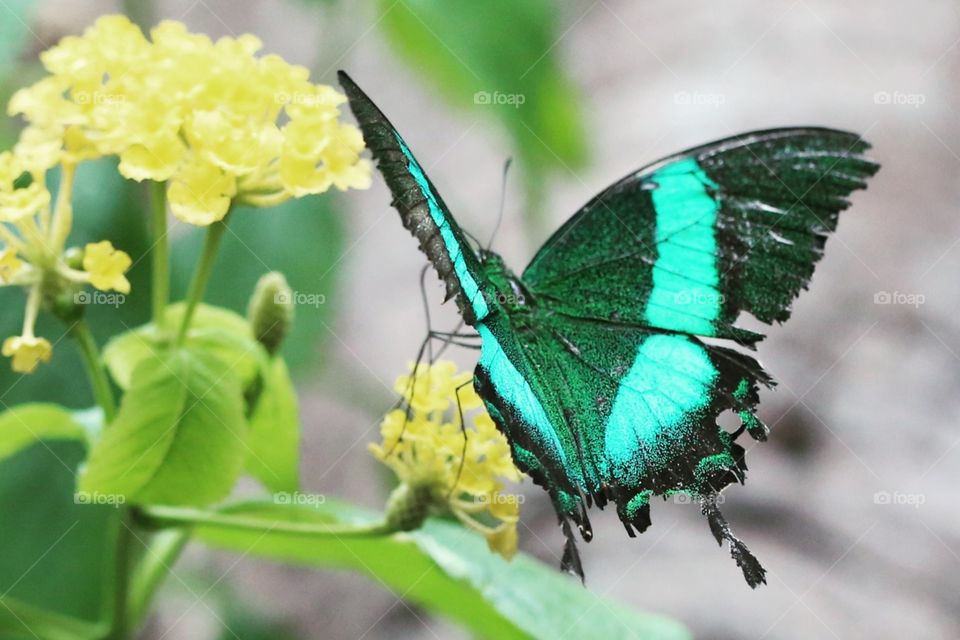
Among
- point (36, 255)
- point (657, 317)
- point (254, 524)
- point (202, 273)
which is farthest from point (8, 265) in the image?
point (657, 317)

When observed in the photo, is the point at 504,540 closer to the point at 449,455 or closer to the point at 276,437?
the point at 449,455

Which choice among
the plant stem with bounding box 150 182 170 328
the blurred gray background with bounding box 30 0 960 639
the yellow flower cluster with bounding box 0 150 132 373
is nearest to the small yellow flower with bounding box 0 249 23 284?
the yellow flower cluster with bounding box 0 150 132 373

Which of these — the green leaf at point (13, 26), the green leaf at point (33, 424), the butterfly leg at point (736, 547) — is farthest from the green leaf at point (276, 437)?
the green leaf at point (13, 26)

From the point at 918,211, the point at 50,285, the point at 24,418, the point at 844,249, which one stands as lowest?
the point at 24,418

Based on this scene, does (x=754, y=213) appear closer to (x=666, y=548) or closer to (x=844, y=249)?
A: (x=666, y=548)

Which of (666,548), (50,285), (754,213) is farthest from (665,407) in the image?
(666,548)

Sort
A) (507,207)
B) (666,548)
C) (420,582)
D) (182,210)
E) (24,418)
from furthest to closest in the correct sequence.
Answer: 1. (507,207)
2. (666,548)
3. (420,582)
4. (24,418)
5. (182,210)

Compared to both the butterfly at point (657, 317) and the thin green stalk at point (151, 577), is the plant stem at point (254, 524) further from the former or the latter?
the butterfly at point (657, 317)

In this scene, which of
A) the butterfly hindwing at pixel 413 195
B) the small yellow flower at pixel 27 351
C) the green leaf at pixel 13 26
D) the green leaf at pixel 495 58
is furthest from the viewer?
the green leaf at pixel 495 58
